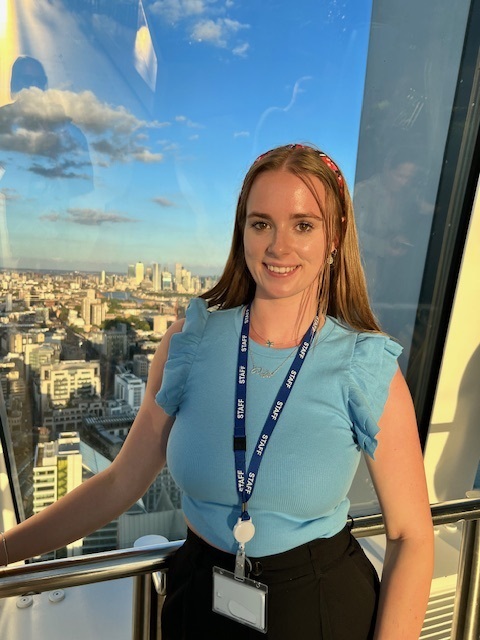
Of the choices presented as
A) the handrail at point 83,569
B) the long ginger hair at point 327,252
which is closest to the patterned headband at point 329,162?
the long ginger hair at point 327,252

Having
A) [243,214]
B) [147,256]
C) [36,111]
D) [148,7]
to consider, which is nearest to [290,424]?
[243,214]

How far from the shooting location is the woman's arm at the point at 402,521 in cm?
97

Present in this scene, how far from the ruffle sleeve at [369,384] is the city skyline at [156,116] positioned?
113 cm

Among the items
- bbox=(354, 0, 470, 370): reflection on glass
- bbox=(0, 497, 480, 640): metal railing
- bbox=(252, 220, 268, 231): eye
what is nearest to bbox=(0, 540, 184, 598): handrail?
bbox=(0, 497, 480, 640): metal railing

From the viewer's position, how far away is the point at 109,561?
0.97 metres

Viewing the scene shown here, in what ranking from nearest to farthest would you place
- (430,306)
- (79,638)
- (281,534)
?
(281,534) → (79,638) → (430,306)

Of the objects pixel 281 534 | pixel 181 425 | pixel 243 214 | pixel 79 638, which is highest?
pixel 243 214

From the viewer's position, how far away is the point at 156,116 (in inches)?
90.1

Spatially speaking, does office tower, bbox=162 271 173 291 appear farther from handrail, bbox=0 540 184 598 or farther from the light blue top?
handrail, bbox=0 540 184 598

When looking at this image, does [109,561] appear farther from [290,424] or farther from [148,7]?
[148,7]

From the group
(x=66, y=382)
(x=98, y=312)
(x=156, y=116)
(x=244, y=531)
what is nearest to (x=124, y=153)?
(x=156, y=116)

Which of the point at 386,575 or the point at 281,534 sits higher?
the point at 281,534

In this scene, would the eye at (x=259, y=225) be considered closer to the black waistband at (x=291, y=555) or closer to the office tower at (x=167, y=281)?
the black waistband at (x=291, y=555)

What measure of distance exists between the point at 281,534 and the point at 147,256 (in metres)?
1.73
